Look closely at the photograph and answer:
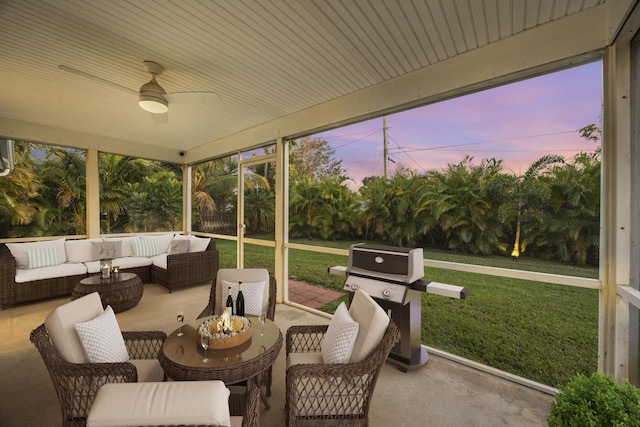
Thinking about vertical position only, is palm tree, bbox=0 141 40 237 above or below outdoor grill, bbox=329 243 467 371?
above

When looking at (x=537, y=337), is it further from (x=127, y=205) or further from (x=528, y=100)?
(x=127, y=205)

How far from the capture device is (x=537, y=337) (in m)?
3.41

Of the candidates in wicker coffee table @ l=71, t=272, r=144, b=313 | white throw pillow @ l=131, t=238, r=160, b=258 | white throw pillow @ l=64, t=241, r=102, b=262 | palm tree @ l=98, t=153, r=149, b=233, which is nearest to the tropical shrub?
wicker coffee table @ l=71, t=272, r=144, b=313

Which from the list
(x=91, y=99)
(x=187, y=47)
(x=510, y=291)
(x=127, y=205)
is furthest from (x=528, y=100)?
(x=127, y=205)

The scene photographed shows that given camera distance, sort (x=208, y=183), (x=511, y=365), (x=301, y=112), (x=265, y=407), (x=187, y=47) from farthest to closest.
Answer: (x=208, y=183)
(x=301, y=112)
(x=511, y=365)
(x=187, y=47)
(x=265, y=407)

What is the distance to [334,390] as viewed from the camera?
1.54 m

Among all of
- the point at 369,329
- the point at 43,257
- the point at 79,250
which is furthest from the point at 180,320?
the point at 79,250

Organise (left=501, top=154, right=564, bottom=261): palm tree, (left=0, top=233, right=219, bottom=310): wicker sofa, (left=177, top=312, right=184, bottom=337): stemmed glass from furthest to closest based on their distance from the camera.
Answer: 1. (left=0, top=233, right=219, bottom=310): wicker sofa
2. (left=501, top=154, right=564, bottom=261): palm tree
3. (left=177, top=312, right=184, bottom=337): stemmed glass

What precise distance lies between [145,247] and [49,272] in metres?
1.46

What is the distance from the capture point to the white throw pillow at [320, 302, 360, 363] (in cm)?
166

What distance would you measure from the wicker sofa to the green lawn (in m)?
2.62

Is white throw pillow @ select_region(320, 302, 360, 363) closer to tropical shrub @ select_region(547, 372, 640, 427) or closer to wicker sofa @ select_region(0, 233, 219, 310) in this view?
tropical shrub @ select_region(547, 372, 640, 427)

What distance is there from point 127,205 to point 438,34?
6.66 metres

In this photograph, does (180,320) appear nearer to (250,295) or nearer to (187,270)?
(250,295)
